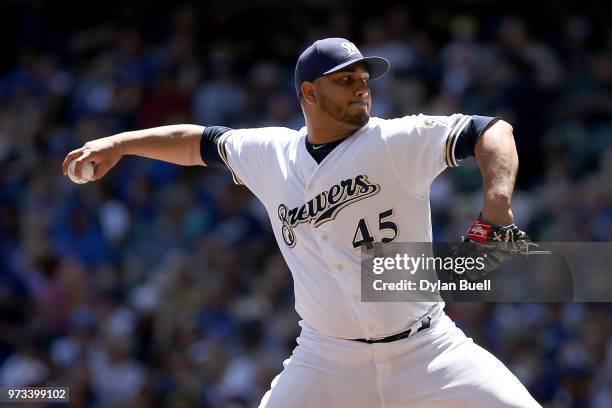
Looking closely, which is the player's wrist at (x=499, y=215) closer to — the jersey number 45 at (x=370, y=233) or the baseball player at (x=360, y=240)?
the baseball player at (x=360, y=240)

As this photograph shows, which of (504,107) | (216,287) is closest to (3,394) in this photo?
(216,287)

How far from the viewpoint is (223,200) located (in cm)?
948

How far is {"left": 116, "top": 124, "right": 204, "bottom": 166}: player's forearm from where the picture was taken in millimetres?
4816

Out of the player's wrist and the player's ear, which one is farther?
the player's ear

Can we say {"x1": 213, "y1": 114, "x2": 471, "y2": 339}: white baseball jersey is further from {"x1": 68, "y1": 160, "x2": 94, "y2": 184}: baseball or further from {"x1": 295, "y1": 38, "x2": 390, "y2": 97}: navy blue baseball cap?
{"x1": 68, "y1": 160, "x2": 94, "y2": 184}: baseball

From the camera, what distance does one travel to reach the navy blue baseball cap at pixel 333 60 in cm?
443

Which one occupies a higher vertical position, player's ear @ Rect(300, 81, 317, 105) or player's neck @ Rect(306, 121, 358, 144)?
player's ear @ Rect(300, 81, 317, 105)

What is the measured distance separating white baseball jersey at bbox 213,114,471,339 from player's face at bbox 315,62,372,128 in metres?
0.07

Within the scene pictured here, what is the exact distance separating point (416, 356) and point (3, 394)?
383 cm

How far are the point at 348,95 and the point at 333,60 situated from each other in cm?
15

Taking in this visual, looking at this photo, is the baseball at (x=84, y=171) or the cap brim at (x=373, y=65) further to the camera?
the baseball at (x=84, y=171)

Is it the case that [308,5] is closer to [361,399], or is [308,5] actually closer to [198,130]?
[198,130]

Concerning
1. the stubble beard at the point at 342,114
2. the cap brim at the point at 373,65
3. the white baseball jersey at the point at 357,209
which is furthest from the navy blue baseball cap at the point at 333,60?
the white baseball jersey at the point at 357,209

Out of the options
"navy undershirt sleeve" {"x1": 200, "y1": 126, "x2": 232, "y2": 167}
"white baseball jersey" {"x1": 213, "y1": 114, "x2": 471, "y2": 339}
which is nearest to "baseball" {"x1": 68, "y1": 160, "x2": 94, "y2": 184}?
"navy undershirt sleeve" {"x1": 200, "y1": 126, "x2": 232, "y2": 167}
